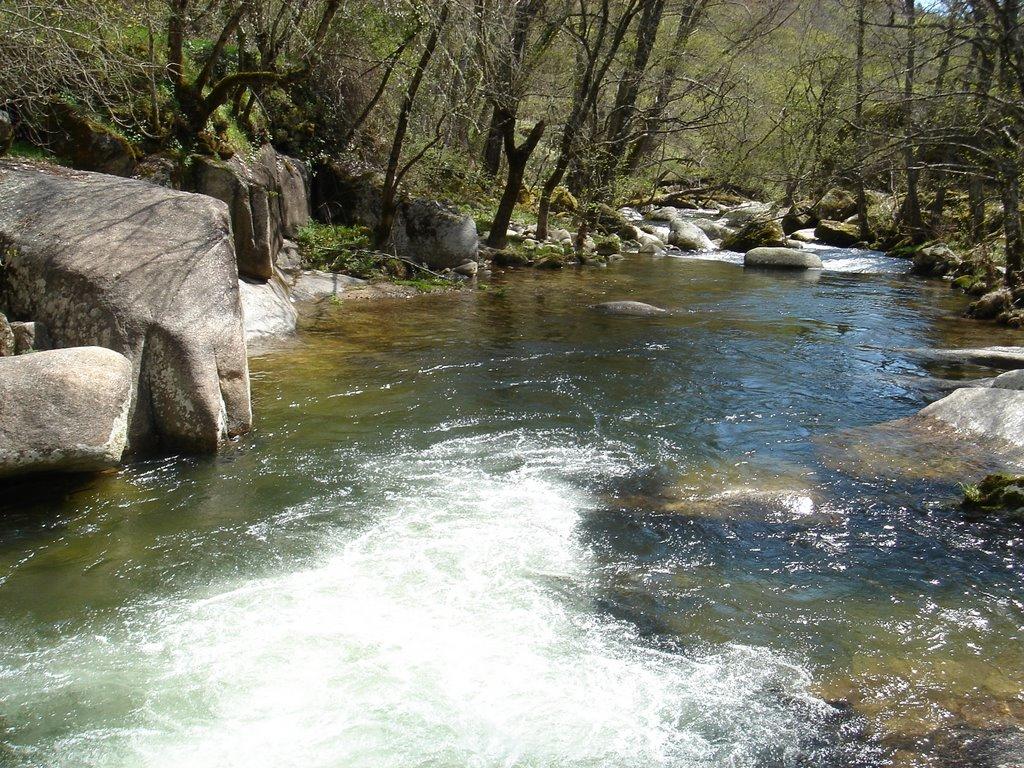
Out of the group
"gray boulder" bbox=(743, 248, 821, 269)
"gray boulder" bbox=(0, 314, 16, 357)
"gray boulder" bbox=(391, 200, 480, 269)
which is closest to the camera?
"gray boulder" bbox=(0, 314, 16, 357)

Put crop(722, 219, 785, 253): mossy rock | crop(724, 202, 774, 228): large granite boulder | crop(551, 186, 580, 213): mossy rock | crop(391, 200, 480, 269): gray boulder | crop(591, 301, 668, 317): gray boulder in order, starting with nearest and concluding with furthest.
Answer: crop(591, 301, 668, 317): gray boulder → crop(391, 200, 480, 269): gray boulder → crop(551, 186, 580, 213): mossy rock → crop(722, 219, 785, 253): mossy rock → crop(724, 202, 774, 228): large granite boulder

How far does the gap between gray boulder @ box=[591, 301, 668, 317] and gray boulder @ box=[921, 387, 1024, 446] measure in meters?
5.40

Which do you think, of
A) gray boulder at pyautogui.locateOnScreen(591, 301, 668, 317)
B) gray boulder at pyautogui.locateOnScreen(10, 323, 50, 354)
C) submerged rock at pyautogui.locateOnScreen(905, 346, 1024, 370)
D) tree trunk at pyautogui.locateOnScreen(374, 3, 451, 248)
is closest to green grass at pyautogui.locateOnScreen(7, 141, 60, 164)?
gray boulder at pyautogui.locateOnScreen(10, 323, 50, 354)

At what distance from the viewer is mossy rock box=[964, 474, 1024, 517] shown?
5242 mm

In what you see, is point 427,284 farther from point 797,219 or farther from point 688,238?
point 797,219

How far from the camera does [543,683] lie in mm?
3666

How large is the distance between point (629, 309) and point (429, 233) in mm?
4344

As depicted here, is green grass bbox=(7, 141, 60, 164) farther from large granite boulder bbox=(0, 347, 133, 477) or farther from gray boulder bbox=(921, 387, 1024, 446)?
gray boulder bbox=(921, 387, 1024, 446)

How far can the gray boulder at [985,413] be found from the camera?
639 centimetres

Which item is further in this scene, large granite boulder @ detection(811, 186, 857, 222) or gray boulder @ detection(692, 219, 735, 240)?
large granite boulder @ detection(811, 186, 857, 222)

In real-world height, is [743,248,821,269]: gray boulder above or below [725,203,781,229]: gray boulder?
below

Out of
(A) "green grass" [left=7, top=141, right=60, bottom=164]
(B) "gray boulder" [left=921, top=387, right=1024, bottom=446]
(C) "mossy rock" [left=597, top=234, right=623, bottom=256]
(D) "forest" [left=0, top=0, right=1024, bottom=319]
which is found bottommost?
(B) "gray boulder" [left=921, top=387, right=1024, bottom=446]

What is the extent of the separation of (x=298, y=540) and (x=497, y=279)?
10.4m

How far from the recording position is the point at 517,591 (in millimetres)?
4398
